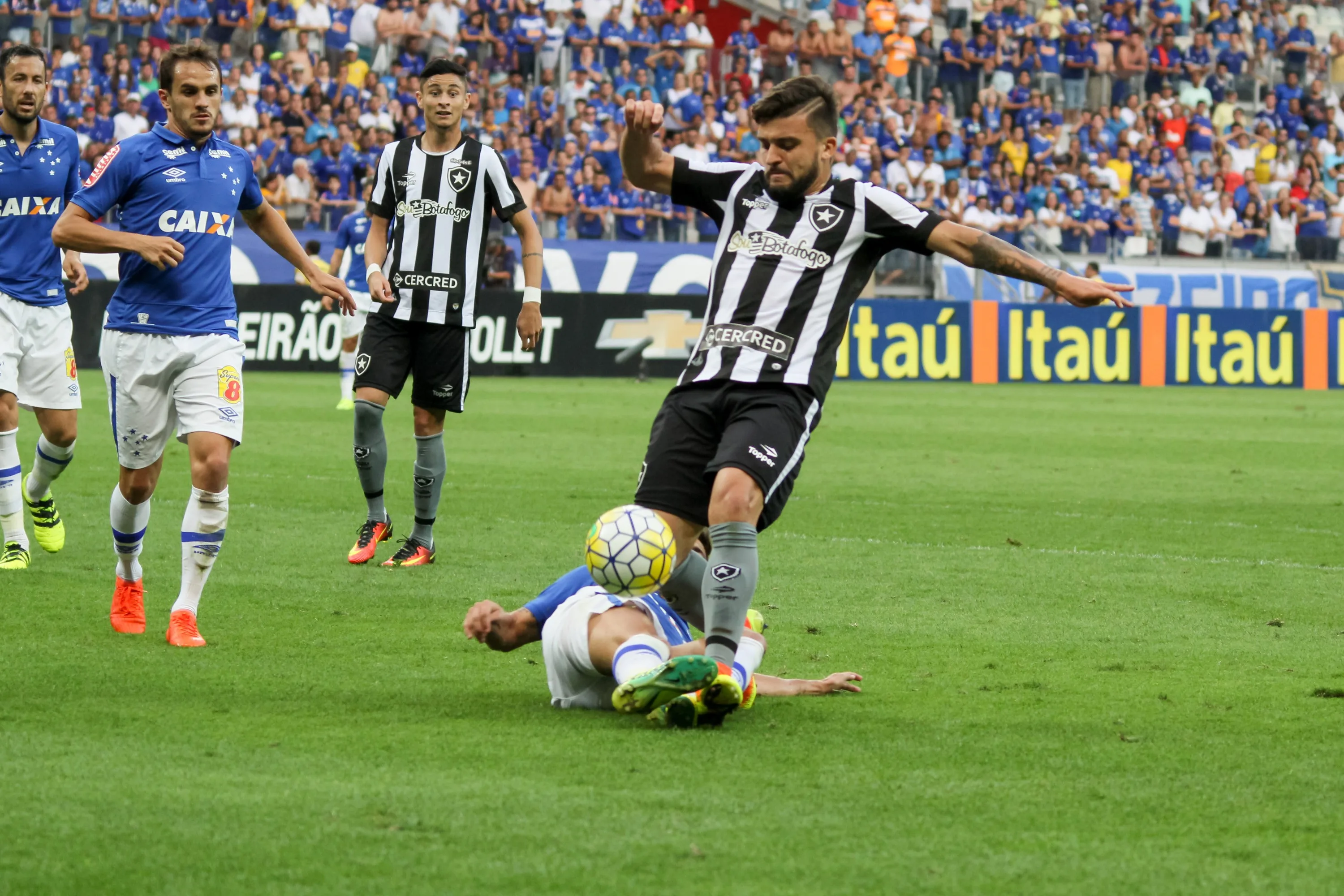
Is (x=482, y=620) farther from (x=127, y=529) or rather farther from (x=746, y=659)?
(x=127, y=529)

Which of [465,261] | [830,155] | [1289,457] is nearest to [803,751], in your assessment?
[830,155]

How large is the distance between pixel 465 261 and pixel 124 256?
2.71 metres

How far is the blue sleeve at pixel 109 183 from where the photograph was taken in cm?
612

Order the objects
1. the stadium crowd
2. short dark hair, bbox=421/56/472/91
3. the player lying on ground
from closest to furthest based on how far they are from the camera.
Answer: the player lying on ground → short dark hair, bbox=421/56/472/91 → the stadium crowd

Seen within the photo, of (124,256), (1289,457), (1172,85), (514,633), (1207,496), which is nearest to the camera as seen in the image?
(514,633)

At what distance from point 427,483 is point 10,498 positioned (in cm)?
188

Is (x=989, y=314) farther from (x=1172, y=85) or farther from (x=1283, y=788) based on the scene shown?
(x=1283, y=788)

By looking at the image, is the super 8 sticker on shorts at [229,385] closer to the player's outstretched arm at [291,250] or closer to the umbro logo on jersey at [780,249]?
the player's outstretched arm at [291,250]

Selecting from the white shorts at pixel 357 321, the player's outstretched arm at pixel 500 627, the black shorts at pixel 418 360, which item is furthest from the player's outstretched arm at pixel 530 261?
the white shorts at pixel 357 321

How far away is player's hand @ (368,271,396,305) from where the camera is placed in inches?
332

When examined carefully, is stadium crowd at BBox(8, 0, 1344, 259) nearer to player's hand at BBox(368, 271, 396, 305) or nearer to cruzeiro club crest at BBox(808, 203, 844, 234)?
player's hand at BBox(368, 271, 396, 305)

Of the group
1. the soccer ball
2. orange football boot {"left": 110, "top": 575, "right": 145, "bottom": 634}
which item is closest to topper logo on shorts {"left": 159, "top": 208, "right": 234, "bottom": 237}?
orange football boot {"left": 110, "top": 575, "right": 145, "bottom": 634}

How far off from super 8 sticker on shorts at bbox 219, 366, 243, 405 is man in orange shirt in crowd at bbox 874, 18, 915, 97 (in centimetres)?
2693

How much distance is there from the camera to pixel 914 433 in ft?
55.2
